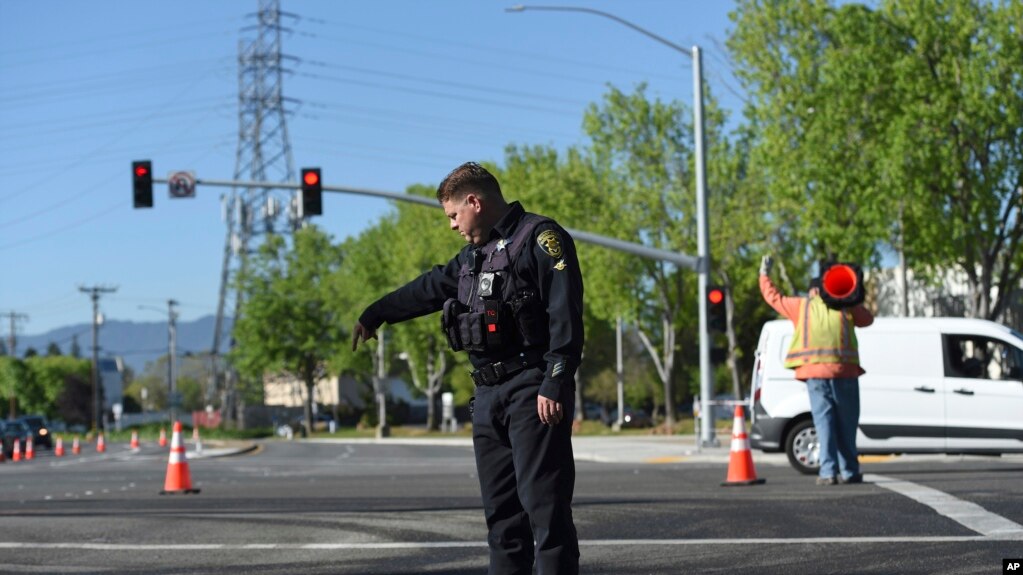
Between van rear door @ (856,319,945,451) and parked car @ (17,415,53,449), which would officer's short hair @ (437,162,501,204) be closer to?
van rear door @ (856,319,945,451)

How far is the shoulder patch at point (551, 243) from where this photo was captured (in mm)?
5836

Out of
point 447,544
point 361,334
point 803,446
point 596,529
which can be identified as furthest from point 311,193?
point 361,334

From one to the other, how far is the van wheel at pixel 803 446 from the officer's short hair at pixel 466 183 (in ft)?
36.2

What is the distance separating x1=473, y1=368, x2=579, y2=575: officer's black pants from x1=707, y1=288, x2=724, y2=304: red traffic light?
2045cm

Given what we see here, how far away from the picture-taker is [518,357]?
595cm

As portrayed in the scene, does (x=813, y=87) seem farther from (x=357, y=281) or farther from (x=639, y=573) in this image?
(x=357, y=281)

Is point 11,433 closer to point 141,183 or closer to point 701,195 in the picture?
point 141,183

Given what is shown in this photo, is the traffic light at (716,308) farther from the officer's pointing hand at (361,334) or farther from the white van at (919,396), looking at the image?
the officer's pointing hand at (361,334)

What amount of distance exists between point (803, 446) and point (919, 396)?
4.78 ft

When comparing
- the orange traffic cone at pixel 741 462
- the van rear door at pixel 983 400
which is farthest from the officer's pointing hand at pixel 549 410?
the van rear door at pixel 983 400

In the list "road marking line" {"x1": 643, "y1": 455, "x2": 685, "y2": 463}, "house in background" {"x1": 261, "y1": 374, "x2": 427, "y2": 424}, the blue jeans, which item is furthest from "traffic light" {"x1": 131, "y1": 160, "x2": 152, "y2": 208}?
"house in background" {"x1": 261, "y1": 374, "x2": 427, "y2": 424}

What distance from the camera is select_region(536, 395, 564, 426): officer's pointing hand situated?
573cm

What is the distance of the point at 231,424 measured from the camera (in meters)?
95.1

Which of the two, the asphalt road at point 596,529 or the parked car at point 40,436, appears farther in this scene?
the parked car at point 40,436
